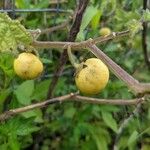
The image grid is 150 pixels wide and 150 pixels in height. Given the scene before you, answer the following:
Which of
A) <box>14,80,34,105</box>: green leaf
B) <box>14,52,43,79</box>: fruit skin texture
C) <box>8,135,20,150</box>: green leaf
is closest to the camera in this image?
<box>14,52,43,79</box>: fruit skin texture

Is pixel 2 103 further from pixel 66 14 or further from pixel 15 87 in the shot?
pixel 66 14

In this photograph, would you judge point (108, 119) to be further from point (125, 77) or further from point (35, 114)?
point (125, 77)

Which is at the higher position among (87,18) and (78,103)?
(87,18)

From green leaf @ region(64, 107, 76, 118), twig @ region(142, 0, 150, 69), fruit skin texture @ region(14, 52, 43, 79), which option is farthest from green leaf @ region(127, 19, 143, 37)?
green leaf @ region(64, 107, 76, 118)

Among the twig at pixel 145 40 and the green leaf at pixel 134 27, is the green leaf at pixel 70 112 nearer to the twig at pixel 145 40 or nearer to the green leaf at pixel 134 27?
the twig at pixel 145 40

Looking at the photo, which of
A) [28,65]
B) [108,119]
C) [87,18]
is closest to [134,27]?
[28,65]

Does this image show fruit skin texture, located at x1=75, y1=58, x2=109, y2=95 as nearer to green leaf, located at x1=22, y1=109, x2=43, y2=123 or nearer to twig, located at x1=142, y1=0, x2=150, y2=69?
green leaf, located at x1=22, y1=109, x2=43, y2=123

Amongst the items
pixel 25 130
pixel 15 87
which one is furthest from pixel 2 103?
pixel 25 130
